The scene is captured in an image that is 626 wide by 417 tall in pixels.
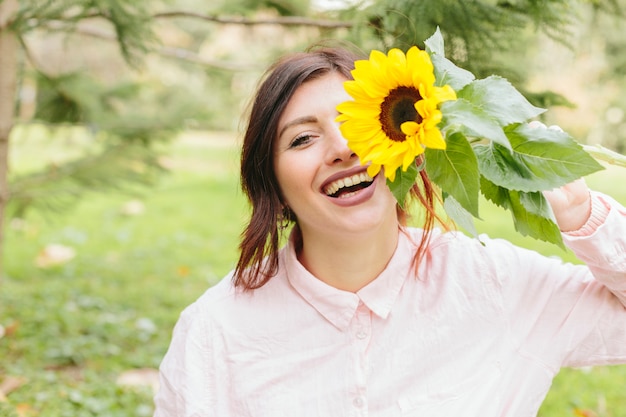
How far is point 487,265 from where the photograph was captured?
1690mm

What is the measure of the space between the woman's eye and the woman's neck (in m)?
0.26

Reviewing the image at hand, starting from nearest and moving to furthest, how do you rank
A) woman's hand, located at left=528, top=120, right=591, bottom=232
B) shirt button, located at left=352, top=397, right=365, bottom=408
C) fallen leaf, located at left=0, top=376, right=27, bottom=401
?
woman's hand, located at left=528, top=120, right=591, bottom=232
shirt button, located at left=352, top=397, right=365, bottom=408
fallen leaf, located at left=0, top=376, right=27, bottom=401

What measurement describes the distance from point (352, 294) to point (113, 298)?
10.6 feet

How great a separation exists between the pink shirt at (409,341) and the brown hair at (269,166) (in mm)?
91

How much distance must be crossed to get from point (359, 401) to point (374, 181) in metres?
0.54

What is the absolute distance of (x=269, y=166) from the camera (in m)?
1.74

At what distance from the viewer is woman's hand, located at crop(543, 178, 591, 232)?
1418 mm

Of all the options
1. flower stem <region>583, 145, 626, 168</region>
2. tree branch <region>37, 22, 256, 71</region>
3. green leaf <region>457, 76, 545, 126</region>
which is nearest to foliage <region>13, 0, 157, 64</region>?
tree branch <region>37, 22, 256, 71</region>

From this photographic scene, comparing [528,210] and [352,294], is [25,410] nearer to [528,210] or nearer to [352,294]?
[352,294]

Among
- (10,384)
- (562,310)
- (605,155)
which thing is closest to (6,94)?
(10,384)

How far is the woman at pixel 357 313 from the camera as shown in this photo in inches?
62.8

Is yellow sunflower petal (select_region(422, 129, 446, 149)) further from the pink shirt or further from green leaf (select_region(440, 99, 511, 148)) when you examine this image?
the pink shirt

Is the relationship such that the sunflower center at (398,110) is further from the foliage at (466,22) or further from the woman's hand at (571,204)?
the foliage at (466,22)

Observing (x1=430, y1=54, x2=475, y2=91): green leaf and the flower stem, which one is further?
the flower stem
